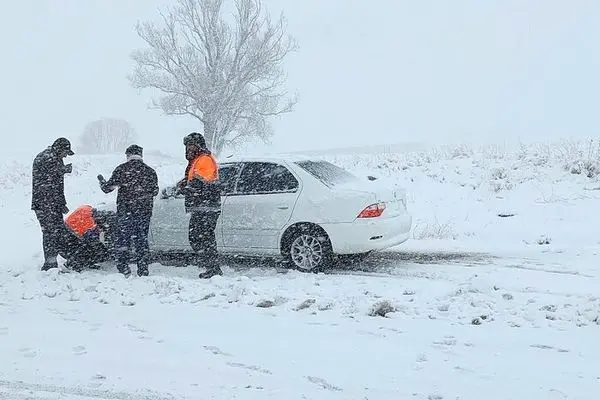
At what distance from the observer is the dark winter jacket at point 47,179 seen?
747cm

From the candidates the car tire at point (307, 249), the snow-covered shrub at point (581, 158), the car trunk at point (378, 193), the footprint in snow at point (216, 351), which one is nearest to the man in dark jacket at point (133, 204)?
the car tire at point (307, 249)

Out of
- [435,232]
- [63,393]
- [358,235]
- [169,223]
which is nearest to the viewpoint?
[63,393]

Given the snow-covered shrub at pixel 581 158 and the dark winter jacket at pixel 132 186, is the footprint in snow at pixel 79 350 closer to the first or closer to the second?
the dark winter jacket at pixel 132 186

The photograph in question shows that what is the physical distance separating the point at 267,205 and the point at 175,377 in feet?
12.9

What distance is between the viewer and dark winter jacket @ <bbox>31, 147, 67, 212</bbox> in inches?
294

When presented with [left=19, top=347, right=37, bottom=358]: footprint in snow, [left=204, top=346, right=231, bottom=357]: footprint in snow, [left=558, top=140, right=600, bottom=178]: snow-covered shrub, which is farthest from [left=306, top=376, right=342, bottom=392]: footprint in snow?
[left=558, top=140, right=600, bottom=178]: snow-covered shrub

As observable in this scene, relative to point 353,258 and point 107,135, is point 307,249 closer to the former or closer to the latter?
point 353,258

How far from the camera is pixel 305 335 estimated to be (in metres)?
4.67

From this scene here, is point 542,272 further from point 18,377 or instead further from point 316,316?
point 18,377

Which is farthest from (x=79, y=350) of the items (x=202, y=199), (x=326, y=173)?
(x=326, y=173)

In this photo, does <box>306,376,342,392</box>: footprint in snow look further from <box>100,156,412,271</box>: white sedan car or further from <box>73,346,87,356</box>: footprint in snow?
<box>100,156,412,271</box>: white sedan car

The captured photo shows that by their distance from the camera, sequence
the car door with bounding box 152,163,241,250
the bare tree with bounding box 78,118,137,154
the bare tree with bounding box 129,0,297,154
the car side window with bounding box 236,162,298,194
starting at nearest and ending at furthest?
1. the car side window with bounding box 236,162,298,194
2. the car door with bounding box 152,163,241,250
3. the bare tree with bounding box 129,0,297,154
4. the bare tree with bounding box 78,118,137,154

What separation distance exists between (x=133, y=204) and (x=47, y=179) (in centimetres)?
126

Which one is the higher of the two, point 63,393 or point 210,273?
point 210,273
